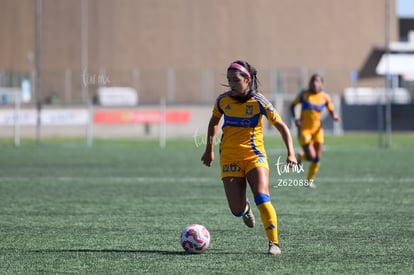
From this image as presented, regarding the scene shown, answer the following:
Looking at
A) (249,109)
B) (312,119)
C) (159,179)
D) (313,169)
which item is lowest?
(159,179)

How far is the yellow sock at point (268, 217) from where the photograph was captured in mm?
8953

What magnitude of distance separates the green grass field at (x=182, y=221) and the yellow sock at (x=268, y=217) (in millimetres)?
213

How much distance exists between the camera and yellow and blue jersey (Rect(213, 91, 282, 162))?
9320 millimetres

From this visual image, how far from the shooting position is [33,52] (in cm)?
5169

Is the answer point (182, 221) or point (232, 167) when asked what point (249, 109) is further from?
point (182, 221)

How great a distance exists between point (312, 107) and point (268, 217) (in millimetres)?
9770

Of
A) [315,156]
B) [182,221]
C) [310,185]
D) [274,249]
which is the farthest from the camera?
[315,156]

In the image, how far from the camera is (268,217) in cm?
898

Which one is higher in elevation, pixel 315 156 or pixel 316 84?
pixel 316 84

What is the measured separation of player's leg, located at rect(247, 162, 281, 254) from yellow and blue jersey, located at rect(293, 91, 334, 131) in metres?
9.21

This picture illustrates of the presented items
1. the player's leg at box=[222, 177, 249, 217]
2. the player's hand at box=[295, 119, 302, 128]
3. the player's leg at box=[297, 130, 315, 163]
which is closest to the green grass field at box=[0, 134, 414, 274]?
the player's leg at box=[222, 177, 249, 217]

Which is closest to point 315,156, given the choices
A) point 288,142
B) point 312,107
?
point 312,107

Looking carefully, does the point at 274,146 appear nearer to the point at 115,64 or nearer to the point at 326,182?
the point at 326,182

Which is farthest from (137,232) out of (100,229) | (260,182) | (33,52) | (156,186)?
(33,52)
